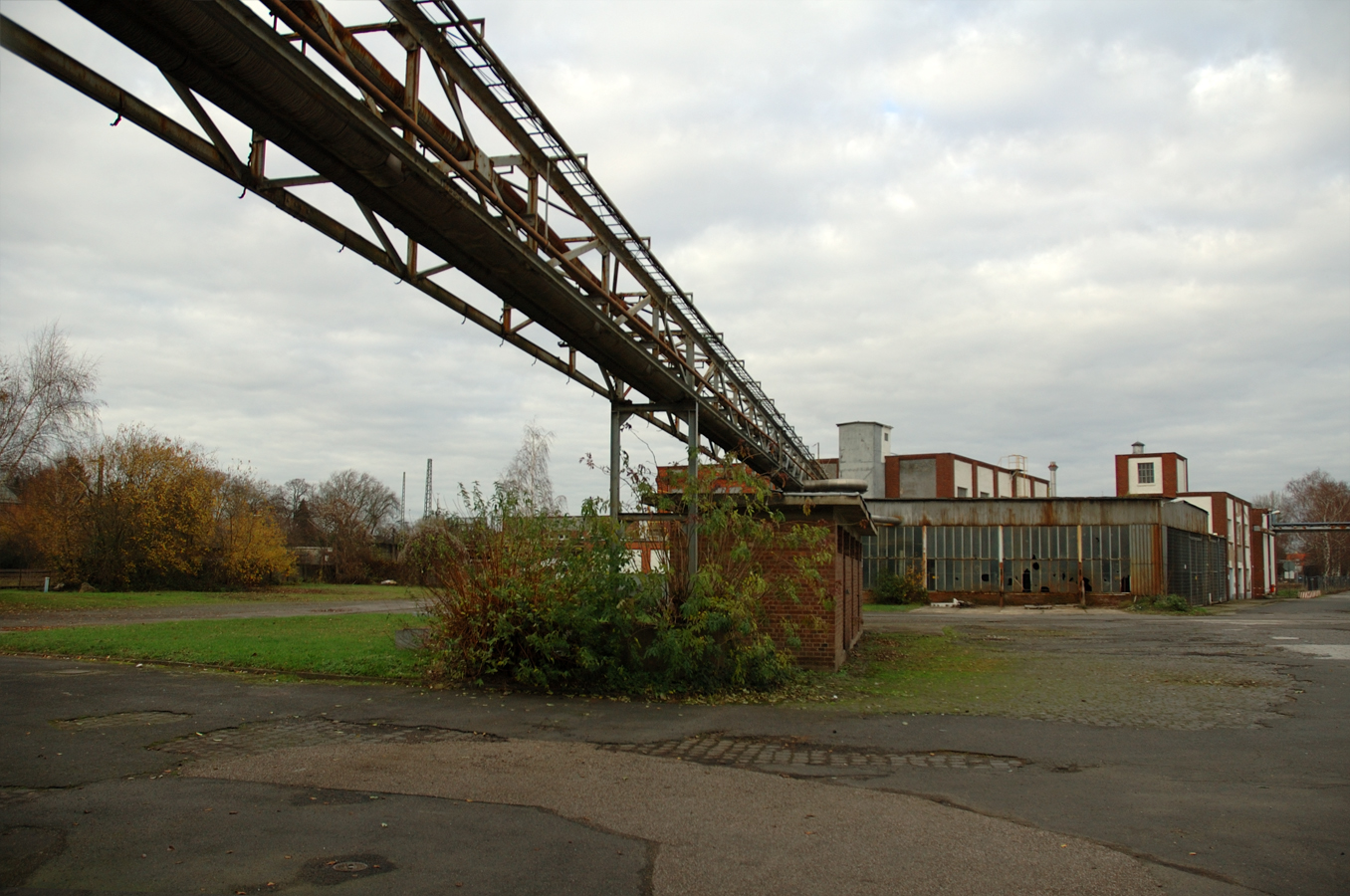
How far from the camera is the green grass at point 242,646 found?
12.5m

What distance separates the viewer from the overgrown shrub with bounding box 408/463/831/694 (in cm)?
1099

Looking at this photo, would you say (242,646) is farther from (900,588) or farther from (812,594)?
(900,588)

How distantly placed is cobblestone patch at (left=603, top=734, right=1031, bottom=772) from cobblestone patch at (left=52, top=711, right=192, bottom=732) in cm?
438

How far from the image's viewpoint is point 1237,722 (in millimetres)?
9961

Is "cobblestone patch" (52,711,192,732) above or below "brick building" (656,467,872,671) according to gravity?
below

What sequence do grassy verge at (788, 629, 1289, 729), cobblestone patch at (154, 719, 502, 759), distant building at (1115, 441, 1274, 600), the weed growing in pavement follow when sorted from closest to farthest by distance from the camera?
cobblestone patch at (154, 719, 502, 759), grassy verge at (788, 629, 1289, 729), the weed growing in pavement, distant building at (1115, 441, 1274, 600)

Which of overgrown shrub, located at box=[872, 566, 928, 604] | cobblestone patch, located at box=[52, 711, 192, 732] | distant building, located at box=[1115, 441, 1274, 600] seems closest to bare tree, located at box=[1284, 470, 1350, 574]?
distant building, located at box=[1115, 441, 1274, 600]

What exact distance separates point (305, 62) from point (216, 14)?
0.67 metres

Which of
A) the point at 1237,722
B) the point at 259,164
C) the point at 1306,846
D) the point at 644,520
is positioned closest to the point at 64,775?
the point at 259,164

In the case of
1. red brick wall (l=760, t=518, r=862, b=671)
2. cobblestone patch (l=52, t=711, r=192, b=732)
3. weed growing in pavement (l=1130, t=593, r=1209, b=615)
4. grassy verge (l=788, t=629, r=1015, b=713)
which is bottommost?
weed growing in pavement (l=1130, t=593, r=1209, b=615)

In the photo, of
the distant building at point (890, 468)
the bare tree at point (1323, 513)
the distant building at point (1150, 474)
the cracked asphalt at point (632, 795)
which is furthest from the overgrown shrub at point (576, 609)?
the bare tree at point (1323, 513)

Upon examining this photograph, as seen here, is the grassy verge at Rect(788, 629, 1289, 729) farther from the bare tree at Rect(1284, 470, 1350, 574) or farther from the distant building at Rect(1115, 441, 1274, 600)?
the bare tree at Rect(1284, 470, 1350, 574)

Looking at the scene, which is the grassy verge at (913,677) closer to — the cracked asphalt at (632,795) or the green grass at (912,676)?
the green grass at (912,676)

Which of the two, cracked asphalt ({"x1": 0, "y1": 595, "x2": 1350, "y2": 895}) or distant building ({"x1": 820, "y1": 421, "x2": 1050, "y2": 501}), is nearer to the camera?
cracked asphalt ({"x1": 0, "y1": 595, "x2": 1350, "y2": 895})
